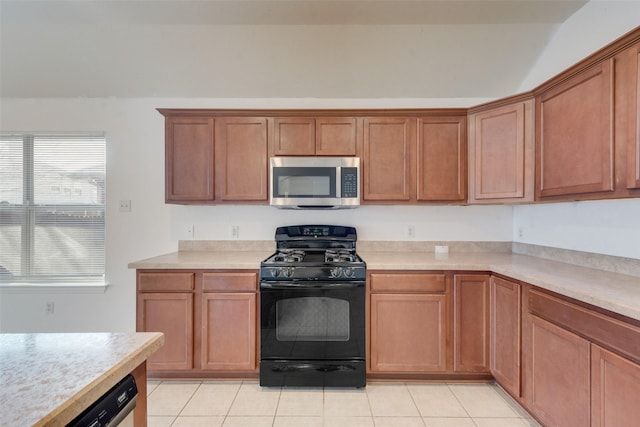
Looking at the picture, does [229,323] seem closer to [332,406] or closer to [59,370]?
[332,406]

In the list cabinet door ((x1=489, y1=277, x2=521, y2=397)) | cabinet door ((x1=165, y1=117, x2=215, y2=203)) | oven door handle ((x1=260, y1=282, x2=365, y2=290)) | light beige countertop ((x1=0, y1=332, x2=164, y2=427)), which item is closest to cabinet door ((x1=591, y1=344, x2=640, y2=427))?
cabinet door ((x1=489, y1=277, x2=521, y2=397))

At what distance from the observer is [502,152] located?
2408 mm

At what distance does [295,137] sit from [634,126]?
2154 millimetres

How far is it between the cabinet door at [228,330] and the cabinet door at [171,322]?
0.12m

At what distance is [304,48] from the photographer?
8.38ft

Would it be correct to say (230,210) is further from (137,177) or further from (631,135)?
(631,135)

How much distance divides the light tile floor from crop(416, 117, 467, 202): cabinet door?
60.7 inches

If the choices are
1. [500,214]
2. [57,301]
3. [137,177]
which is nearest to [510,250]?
[500,214]

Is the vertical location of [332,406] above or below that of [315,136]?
below

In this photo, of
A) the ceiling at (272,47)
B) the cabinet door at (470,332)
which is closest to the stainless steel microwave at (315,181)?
the ceiling at (272,47)

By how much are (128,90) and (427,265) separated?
320 cm

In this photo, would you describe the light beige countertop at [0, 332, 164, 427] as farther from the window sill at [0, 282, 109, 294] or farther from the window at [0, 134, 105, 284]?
the window at [0, 134, 105, 284]

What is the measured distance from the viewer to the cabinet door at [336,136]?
8.70 feet

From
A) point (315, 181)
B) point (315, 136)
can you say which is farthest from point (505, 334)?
point (315, 136)
